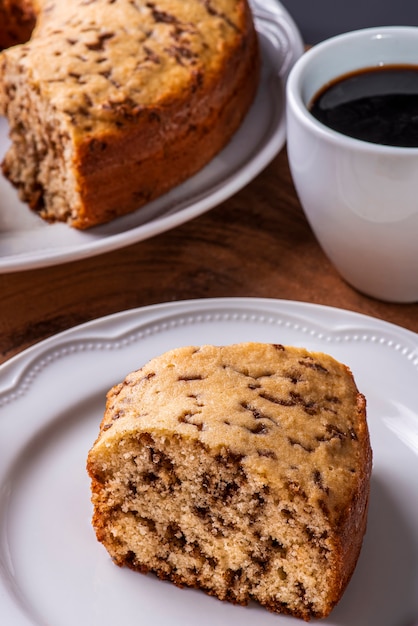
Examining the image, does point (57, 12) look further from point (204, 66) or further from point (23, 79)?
point (204, 66)

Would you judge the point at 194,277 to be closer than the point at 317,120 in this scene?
No

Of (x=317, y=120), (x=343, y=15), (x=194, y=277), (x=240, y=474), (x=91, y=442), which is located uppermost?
(x=317, y=120)

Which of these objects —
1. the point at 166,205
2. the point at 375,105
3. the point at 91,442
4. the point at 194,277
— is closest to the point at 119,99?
the point at 166,205

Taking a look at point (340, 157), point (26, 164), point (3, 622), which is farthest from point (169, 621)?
point (26, 164)

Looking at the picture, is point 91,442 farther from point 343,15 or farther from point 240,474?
point 343,15

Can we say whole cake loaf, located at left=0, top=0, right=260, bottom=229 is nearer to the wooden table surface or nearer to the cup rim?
the wooden table surface

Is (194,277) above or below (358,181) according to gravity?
below

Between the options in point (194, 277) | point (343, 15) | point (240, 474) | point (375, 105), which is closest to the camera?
point (240, 474)
